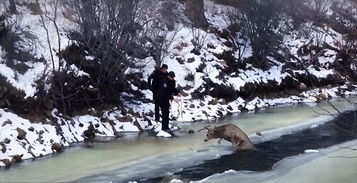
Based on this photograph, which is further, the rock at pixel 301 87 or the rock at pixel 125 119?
the rock at pixel 301 87

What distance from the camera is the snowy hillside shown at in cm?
1235

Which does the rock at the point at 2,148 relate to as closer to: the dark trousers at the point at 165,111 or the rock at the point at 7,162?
the rock at the point at 7,162

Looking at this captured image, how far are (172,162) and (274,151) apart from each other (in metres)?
2.55

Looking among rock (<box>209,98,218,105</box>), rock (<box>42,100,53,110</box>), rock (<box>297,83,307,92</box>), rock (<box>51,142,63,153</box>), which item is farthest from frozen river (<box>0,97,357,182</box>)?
rock (<box>297,83,307,92</box>)

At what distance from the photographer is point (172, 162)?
10.4 metres

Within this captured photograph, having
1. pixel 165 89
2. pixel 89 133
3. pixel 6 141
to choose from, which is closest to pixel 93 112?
pixel 89 133

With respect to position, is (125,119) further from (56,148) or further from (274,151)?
(274,151)

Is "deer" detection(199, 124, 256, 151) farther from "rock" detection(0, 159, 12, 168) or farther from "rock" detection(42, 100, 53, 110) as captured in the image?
"rock" detection(0, 159, 12, 168)

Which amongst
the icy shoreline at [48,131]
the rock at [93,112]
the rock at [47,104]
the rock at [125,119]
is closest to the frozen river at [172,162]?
the icy shoreline at [48,131]

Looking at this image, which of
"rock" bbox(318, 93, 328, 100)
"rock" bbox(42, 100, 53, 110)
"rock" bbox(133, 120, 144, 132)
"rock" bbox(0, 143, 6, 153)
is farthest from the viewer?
"rock" bbox(318, 93, 328, 100)

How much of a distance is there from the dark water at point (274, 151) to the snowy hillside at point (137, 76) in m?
3.38

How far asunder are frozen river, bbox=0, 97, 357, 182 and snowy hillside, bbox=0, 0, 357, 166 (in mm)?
872

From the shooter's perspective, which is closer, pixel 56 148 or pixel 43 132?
pixel 56 148

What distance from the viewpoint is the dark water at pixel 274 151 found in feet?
32.2
